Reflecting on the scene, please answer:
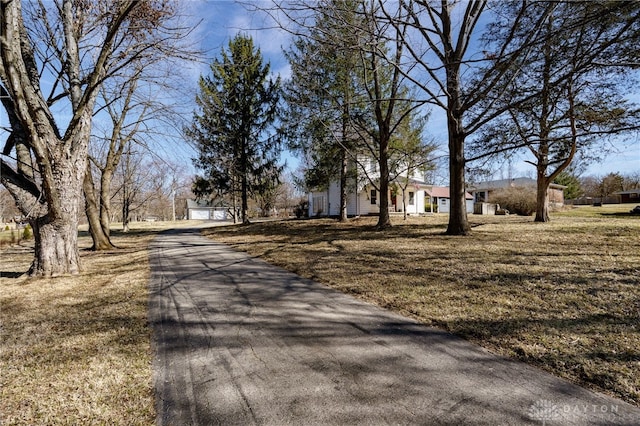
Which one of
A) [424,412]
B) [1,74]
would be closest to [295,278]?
[424,412]

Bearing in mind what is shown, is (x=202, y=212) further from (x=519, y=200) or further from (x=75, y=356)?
(x=75, y=356)

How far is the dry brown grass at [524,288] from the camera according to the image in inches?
111

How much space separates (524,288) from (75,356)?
19.0 feet

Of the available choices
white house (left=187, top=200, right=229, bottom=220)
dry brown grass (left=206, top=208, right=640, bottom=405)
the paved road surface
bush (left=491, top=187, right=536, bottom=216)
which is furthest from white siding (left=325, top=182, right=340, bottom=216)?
white house (left=187, top=200, right=229, bottom=220)

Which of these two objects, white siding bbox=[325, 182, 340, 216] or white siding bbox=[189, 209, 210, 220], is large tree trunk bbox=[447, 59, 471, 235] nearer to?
white siding bbox=[325, 182, 340, 216]

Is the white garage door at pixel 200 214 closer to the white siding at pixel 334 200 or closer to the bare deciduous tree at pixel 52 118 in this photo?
the white siding at pixel 334 200

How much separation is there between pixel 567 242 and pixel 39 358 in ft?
34.7

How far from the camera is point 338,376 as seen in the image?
2.51 meters

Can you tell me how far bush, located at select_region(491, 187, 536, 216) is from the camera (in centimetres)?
2531

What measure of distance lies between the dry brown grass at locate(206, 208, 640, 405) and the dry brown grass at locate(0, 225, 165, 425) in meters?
3.09

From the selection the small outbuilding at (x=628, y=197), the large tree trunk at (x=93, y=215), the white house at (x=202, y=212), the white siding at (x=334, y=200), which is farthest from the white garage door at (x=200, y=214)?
the small outbuilding at (x=628, y=197)

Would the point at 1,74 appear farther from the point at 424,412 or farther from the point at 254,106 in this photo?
the point at 254,106

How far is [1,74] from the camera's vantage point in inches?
225

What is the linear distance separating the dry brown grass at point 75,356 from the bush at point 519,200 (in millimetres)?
28666
